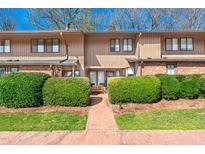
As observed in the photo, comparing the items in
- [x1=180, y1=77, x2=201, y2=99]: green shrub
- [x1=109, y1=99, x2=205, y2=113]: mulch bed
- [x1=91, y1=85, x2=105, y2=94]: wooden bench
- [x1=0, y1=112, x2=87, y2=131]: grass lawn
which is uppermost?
[x1=180, y1=77, x2=201, y2=99]: green shrub

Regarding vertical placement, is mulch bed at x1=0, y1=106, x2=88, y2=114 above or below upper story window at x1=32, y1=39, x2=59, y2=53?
below

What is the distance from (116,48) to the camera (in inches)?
1001

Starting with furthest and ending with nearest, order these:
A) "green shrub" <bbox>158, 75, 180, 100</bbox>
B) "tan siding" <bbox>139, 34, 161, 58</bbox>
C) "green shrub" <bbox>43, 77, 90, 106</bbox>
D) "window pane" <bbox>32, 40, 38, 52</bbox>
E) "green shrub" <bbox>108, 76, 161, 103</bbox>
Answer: "window pane" <bbox>32, 40, 38, 52</bbox>
"tan siding" <bbox>139, 34, 161, 58</bbox>
"green shrub" <bbox>158, 75, 180, 100</bbox>
"green shrub" <bbox>108, 76, 161, 103</bbox>
"green shrub" <bbox>43, 77, 90, 106</bbox>

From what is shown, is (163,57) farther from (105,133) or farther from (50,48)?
(105,133)

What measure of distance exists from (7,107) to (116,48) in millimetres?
13740

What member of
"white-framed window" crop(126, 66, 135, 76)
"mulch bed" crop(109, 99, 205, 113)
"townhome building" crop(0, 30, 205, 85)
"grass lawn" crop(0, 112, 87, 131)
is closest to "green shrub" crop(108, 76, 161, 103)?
"mulch bed" crop(109, 99, 205, 113)

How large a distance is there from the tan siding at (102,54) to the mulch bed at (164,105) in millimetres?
10910

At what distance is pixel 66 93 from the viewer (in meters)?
13.9

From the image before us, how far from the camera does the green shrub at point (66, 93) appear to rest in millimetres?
13852

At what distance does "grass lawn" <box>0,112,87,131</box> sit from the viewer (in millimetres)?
10102

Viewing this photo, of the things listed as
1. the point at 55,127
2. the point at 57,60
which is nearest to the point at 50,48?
the point at 57,60

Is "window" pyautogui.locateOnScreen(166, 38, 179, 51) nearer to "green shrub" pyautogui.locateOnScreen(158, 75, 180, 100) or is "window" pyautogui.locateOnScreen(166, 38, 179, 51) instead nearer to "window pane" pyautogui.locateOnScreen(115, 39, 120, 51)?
"window pane" pyautogui.locateOnScreen(115, 39, 120, 51)

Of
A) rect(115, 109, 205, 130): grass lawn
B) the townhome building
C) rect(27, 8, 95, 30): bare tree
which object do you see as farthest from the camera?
rect(27, 8, 95, 30): bare tree

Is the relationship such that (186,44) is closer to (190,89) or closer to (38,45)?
(190,89)
